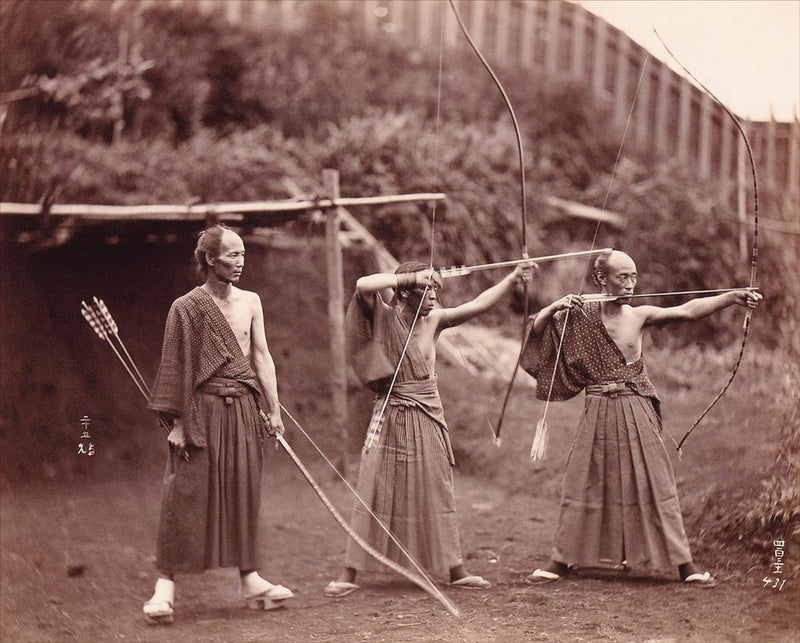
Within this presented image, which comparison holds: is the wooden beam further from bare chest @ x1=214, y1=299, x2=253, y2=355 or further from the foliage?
bare chest @ x1=214, y1=299, x2=253, y2=355

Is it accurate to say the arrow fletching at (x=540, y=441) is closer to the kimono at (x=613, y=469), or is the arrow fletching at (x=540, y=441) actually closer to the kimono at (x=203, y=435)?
the kimono at (x=613, y=469)

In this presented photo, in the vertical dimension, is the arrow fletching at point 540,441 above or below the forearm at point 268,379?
below

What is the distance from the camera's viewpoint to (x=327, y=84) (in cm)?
425

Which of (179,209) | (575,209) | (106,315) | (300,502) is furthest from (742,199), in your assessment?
(106,315)

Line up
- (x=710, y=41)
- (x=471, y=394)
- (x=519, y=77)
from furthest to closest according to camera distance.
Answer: (x=519, y=77), (x=471, y=394), (x=710, y=41)

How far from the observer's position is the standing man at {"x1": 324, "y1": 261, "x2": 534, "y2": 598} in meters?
2.67

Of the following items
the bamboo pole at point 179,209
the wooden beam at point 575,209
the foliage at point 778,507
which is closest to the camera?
the foliage at point 778,507

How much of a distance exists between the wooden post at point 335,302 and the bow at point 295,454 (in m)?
0.23

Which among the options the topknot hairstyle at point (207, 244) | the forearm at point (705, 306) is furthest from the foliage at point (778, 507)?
the topknot hairstyle at point (207, 244)

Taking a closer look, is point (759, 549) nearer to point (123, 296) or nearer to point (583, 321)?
point (583, 321)

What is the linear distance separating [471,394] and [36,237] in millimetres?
1524

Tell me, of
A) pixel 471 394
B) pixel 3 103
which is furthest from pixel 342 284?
Answer: pixel 3 103

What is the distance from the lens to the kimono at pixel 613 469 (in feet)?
8.57

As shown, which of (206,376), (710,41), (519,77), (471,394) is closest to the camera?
(206,376)
